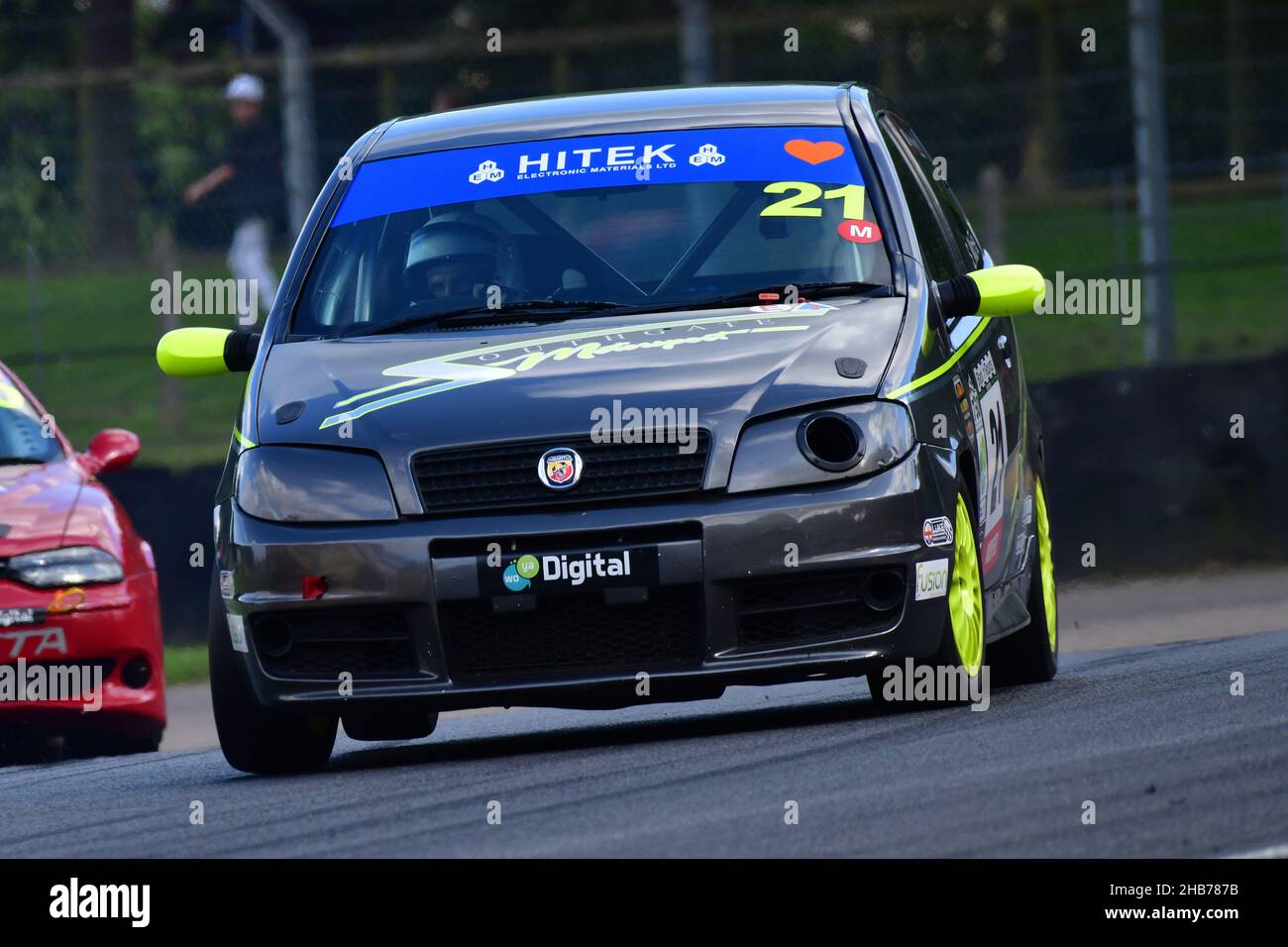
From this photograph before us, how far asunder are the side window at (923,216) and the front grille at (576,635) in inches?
60.2

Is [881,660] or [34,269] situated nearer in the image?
[881,660]

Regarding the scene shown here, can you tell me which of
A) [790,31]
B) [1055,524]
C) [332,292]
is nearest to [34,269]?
[790,31]

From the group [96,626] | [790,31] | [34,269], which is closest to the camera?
[96,626]

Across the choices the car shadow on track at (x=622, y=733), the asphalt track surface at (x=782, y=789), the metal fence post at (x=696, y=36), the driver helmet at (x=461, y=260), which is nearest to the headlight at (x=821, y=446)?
the asphalt track surface at (x=782, y=789)

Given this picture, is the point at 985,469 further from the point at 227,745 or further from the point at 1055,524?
the point at 1055,524

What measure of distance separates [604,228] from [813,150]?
709mm

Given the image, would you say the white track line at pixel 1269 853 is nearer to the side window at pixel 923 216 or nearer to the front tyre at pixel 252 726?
the front tyre at pixel 252 726

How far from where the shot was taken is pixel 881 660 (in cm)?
689

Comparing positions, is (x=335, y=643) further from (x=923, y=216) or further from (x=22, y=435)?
(x=22, y=435)

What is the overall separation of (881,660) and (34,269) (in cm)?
1342

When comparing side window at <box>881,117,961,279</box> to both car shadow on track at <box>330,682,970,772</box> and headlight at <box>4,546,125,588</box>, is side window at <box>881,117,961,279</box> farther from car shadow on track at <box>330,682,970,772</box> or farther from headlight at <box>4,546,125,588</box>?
headlight at <box>4,546,125,588</box>

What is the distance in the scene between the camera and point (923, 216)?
8.16 m

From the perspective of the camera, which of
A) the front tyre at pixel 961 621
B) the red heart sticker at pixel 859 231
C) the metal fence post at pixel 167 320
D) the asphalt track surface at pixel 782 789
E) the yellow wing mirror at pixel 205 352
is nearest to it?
the asphalt track surface at pixel 782 789

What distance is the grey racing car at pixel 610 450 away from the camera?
6.78 m
